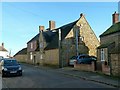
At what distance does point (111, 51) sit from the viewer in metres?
21.1

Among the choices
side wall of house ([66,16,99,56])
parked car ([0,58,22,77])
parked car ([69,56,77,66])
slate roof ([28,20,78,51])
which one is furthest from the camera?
side wall of house ([66,16,99,56])

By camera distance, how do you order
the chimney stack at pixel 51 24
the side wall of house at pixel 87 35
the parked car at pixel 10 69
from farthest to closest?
the chimney stack at pixel 51 24 → the side wall of house at pixel 87 35 → the parked car at pixel 10 69

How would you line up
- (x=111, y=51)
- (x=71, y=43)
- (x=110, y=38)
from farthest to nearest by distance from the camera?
(x=71, y=43)
(x=110, y=38)
(x=111, y=51)

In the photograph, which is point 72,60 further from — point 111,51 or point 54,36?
point 111,51

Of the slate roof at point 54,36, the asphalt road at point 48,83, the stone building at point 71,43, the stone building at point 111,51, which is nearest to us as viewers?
the asphalt road at point 48,83

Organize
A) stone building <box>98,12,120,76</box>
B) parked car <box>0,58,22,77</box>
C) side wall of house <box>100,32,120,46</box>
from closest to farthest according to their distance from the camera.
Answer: stone building <box>98,12,120,76</box>, parked car <box>0,58,22,77</box>, side wall of house <box>100,32,120,46</box>

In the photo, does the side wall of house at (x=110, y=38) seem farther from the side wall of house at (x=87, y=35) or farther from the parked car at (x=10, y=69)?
the parked car at (x=10, y=69)

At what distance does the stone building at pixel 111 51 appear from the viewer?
2011 cm

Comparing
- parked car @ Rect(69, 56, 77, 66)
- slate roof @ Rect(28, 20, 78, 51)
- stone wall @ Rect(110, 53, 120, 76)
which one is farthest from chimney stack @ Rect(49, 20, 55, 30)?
stone wall @ Rect(110, 53, 120, 76)

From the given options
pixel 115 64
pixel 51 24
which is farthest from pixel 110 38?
pixel 51 24

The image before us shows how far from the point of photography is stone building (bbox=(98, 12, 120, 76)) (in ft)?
66.0

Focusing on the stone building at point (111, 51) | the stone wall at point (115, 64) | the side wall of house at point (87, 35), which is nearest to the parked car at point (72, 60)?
the side wall of house at point (87, 35)

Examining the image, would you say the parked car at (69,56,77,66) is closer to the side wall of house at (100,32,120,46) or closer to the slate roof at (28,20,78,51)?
the slate roof at (28,20,78,51)

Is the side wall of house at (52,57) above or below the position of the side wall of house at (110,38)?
below
